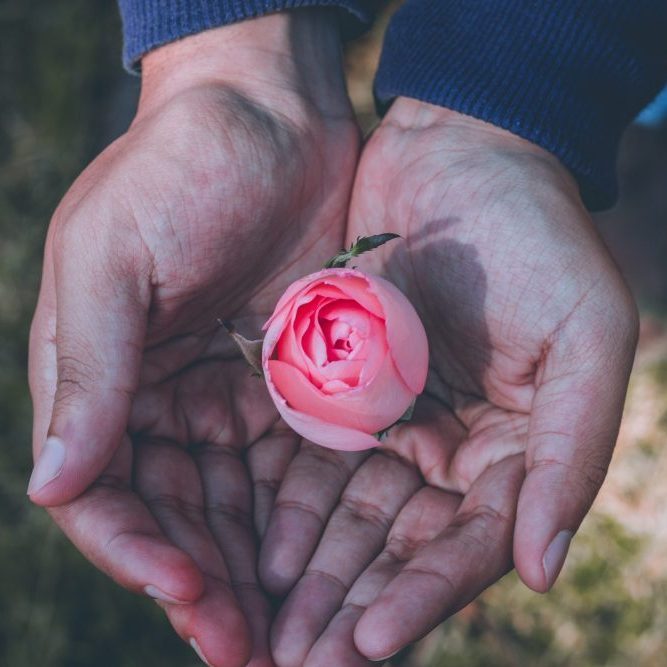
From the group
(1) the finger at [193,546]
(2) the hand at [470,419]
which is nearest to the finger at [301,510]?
(2) the hand at [470,419]

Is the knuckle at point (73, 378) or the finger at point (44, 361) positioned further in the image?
the finger at point (44, 361)

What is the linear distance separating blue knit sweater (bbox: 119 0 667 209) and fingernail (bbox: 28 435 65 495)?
127 centimetres

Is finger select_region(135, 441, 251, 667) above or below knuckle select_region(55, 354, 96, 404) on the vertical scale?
below

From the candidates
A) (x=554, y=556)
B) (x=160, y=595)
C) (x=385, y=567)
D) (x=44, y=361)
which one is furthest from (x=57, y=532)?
(x=554, y=556)

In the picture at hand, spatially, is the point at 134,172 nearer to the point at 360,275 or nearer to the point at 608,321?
the point at 360,275

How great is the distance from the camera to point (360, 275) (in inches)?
64.0

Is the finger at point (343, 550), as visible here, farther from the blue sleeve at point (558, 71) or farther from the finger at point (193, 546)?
the blue sleeve at point (558, 71)

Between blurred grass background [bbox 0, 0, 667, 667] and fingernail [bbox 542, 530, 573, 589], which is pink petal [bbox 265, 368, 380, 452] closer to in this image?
fingernail [bbox 542, 530, 573, 589]

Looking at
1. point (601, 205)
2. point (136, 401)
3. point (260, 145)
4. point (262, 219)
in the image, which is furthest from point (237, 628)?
point (601, 205)

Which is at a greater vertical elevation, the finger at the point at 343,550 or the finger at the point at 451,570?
the finger at the point at 451,570

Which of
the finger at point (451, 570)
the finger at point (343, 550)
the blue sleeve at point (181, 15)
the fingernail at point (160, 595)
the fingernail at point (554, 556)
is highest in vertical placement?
the blue sleeve at point (181, 15)

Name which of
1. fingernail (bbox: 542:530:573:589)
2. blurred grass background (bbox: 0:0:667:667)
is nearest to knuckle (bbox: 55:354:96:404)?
fingernail (bbox: 542:530:573:589)

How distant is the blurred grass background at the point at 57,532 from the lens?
8.96 ft

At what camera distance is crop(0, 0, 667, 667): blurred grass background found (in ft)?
8.96
